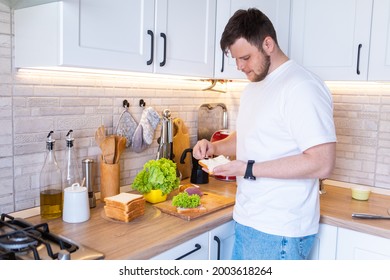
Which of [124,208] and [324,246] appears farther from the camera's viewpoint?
[324,246]

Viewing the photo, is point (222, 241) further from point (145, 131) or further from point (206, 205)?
point (145, 131)

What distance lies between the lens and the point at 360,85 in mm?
2240

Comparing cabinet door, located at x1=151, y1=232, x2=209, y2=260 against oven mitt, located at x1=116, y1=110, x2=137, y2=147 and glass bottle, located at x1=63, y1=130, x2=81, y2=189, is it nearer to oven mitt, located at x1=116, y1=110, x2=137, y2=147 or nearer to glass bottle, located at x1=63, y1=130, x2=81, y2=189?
glass bottle, located at x1=63, y1=130, x2=81, y2=189

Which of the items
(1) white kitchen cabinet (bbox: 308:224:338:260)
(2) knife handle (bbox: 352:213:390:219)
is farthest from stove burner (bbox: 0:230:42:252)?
(2) knife handle (bbox: 352:213:390:219)

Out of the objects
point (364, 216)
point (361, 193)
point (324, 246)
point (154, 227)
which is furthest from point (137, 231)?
point (361, 193)

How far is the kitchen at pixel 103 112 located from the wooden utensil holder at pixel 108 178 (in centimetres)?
11

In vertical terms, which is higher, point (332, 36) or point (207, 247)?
point (332, 36)

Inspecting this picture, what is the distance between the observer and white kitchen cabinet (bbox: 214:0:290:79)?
2113 mm

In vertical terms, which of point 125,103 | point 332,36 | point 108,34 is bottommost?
point 125,103

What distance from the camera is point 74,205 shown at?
1.59m

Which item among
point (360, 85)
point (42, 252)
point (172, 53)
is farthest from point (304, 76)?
point (42, 252)

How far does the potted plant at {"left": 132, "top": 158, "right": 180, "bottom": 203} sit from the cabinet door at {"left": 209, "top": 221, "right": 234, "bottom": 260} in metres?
0.32

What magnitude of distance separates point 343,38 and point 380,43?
0.58 feet
